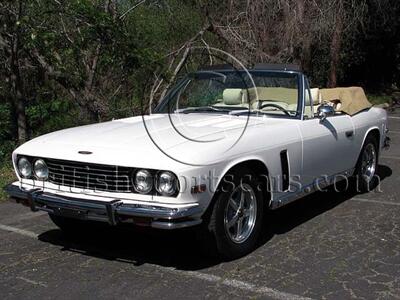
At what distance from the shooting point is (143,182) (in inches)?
160

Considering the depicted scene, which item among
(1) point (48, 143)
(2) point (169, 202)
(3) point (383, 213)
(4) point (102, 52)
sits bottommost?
(3) point (383, 213)

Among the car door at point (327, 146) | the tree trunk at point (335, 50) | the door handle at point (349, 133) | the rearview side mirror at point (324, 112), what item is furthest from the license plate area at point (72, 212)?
the tree trunk at point (335, 50)

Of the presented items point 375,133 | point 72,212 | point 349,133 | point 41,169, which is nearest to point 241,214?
point 72,212

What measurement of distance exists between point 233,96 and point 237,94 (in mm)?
44

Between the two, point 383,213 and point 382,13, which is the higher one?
point 382,13

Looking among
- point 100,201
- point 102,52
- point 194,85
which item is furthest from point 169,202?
point 102,52

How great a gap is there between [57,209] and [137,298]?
3.23 feet

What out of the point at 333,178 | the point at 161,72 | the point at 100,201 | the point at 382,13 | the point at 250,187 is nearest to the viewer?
the point at 100,201

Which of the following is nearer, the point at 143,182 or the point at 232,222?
the point at 143,182

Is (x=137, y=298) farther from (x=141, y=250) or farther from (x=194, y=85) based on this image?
(x=194, y=85)

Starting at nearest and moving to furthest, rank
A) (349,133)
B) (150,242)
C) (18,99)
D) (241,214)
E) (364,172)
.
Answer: (241,214) → (150,242) → (349,133) → (364,172) → (18,99)

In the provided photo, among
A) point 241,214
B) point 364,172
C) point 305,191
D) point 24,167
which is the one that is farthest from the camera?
point 364,172

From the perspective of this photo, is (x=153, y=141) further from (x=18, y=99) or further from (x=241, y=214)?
(x=18, y=99)

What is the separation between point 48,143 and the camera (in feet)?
15.1
